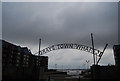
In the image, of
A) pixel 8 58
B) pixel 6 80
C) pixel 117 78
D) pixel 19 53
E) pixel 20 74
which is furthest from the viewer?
pixel 19 53

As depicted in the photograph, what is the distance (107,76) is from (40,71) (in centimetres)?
753

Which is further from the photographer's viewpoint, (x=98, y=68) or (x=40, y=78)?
(x=40, y=78)

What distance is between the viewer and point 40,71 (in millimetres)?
18625

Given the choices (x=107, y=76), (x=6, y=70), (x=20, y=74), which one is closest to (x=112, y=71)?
(x=107, y=76)

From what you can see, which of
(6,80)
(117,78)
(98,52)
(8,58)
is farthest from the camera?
(8,58)

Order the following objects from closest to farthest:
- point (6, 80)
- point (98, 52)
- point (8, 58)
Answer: point (6, 80)
point (98, 52)
point (8, 58)

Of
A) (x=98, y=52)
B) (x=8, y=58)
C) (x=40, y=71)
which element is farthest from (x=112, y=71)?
(x=8, y=58)

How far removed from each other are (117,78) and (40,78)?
332 inches

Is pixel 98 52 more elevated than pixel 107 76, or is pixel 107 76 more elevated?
pixel 98 52

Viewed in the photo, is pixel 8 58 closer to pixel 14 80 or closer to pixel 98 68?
pixel 14 80

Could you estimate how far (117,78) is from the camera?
15633 millimetres

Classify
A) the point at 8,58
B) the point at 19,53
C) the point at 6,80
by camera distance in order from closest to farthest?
the point at 6,80 → the point at 8,58 → the point at 19,53

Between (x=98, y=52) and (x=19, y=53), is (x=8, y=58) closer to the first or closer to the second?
(x=19, y=53)

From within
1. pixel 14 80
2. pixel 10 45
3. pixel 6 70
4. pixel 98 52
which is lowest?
pixel 14 80
